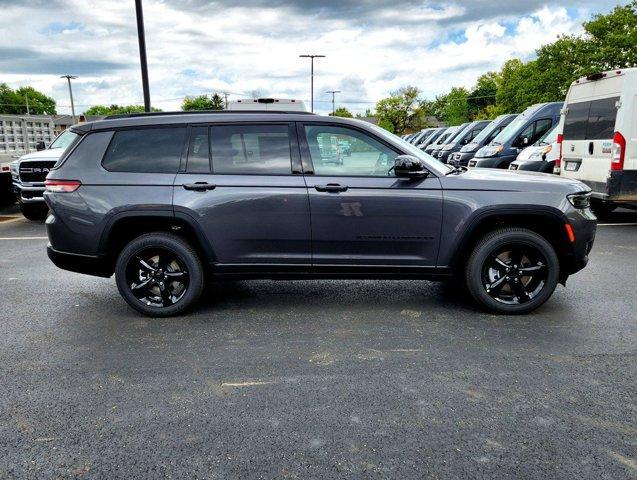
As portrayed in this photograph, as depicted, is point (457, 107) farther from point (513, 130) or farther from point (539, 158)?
point (539, 158)

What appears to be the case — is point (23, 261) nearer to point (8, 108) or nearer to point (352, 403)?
point (352, 403)

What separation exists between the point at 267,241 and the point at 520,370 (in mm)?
2315

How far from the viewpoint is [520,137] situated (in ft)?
47.8

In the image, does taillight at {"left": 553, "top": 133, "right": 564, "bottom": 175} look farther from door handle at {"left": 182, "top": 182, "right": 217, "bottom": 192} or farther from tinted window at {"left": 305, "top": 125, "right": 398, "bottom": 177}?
door handle at {"left": 182, "top": 182, "right": 217, "bottom": 192}

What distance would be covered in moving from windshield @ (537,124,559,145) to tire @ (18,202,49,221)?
1148 centimetres

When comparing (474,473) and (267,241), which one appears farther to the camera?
(267,241)

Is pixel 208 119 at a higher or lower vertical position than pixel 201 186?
higher

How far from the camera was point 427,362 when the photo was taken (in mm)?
3826

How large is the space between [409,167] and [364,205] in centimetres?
50

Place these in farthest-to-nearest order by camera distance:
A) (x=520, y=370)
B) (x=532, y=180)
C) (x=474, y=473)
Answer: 1. (x=532, y=180)
2. (x=520, y=370)
3. (x=474, y=473)

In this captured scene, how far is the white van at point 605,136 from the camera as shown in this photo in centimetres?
873

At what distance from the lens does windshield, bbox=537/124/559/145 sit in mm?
13059

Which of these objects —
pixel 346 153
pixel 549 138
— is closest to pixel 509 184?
pixel 346 153

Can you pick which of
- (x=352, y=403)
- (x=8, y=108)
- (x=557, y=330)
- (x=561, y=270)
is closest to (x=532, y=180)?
(x=561, y=270)
